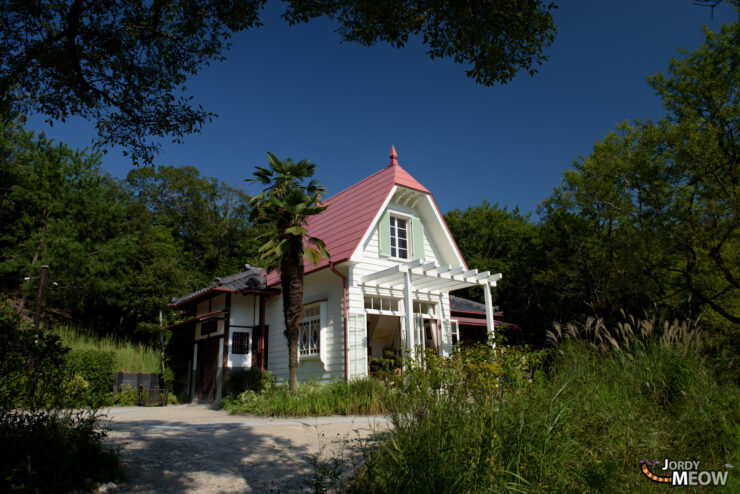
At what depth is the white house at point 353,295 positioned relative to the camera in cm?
1194

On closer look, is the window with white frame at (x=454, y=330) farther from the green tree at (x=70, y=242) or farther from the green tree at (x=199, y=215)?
the green tree at (x=199, y=215)

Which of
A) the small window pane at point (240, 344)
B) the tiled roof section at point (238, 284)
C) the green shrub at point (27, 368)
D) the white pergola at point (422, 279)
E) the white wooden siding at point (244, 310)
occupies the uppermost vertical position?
the tiled roof section at point (238, 284)

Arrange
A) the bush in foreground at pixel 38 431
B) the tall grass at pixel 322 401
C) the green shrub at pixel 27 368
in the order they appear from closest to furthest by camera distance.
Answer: the bush in foreground at pixel 38 431, the green shrub at pixel 27 368, the tall grass at pixel 322 401

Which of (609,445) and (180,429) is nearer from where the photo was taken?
(609,445)

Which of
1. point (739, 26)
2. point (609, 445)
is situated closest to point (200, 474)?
point (609, 445)

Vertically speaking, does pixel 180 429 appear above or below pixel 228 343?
below

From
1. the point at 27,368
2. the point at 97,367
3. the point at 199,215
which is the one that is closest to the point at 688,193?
the point at 27,368

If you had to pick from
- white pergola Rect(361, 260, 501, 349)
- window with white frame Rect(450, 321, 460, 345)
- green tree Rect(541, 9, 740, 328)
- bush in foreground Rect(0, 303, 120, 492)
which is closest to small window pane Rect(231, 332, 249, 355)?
white pergola Rect(361, 260, 501, 349)

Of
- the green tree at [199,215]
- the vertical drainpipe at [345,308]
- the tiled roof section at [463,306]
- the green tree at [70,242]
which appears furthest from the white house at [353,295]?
the green tree at [199,215]

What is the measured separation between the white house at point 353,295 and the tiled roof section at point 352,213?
0.04 metres

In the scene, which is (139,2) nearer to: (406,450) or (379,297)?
(406,450)

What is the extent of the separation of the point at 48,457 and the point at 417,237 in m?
11.4

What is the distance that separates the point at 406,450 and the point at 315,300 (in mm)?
9577

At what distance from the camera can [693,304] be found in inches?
629
